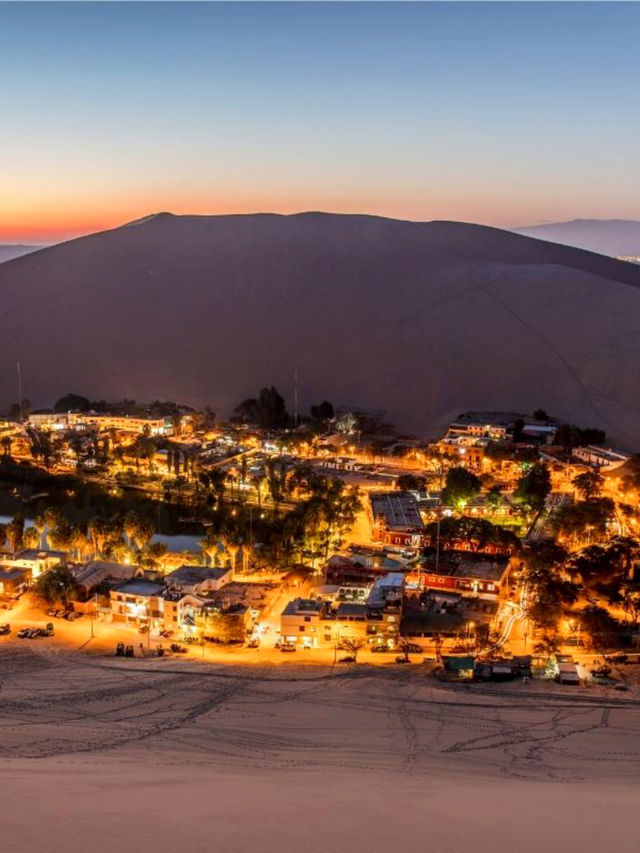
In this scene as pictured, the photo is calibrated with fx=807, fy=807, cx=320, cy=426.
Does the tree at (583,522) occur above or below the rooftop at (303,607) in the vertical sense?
above

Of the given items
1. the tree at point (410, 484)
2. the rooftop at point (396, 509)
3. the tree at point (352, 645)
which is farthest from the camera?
the tree at point (410, 484)

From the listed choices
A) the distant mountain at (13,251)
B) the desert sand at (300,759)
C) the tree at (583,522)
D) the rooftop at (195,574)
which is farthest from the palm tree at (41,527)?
the distant mountain at (13,251)

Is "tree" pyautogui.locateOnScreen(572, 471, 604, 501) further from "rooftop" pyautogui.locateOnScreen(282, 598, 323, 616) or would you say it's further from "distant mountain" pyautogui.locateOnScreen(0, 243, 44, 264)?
"distant mountain" pyautogui.locateOnScreen(0, 243, 44, 264)

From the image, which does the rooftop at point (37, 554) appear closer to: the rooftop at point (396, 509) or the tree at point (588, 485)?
the rooftop at point (396, 509)

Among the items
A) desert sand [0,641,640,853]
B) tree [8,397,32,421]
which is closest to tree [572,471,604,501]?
desert sand [0,641,640,853]

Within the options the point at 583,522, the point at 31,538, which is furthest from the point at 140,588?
the point at 583,522

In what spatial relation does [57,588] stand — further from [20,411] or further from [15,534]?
[20,411]
